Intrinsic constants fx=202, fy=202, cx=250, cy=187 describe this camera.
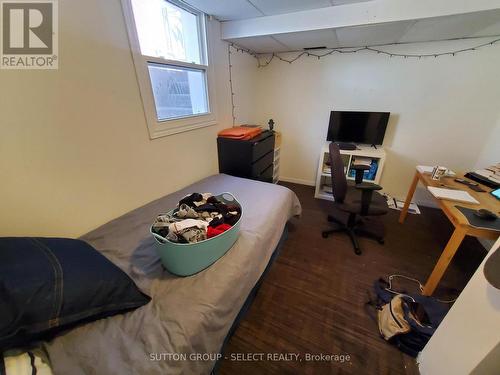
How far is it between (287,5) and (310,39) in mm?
623

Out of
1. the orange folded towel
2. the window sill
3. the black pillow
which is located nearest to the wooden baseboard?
the orange folded towel

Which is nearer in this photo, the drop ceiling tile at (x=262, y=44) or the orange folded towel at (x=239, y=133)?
the drop ceiling tile at (x=262, y=44)

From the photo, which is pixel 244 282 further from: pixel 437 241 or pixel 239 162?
pixel 437 241

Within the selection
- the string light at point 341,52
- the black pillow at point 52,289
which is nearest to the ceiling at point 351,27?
the string light at point 341,52

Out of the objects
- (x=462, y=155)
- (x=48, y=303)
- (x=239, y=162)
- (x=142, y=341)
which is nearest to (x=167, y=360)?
(x=142, y=341)

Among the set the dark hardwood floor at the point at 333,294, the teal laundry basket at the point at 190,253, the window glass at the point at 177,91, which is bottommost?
the dark hardwood floor at the point at 333,294

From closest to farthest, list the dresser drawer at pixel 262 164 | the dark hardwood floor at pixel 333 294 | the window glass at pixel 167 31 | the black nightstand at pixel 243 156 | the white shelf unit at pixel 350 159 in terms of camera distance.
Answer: the dark hardwood floor at pixel 333 294
the window glass at pixel 167 31
the black nightstand at pixel 243 156
the dresser drawer at pixel 262 164
the white shelf unit at pixel 350 159

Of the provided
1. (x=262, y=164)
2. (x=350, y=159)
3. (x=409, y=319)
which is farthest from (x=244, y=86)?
(x=409, y=319)

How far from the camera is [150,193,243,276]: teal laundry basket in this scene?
952mm

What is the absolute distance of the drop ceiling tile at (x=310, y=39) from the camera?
2.03m

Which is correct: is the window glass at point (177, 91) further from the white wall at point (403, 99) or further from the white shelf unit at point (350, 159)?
the white shelf unit at point (350, 159)

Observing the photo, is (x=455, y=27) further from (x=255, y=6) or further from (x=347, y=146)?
(x=255, y=6)

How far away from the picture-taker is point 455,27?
1.83 m

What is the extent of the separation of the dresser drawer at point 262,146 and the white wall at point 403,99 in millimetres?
703
